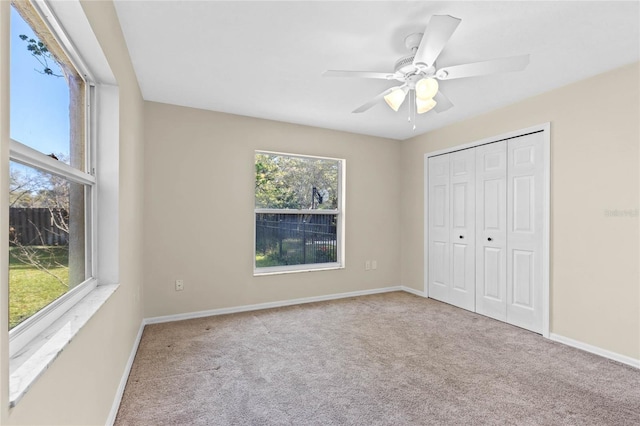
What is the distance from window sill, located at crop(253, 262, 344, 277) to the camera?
4031 mm

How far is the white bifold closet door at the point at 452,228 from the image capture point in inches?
155

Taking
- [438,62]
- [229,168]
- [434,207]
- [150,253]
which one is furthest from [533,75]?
[150,253]

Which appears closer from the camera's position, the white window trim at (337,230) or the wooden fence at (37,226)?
the wooden fence at (37,226)

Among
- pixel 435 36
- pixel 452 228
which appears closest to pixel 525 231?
pixel 452 228

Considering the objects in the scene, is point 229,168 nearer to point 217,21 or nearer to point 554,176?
point 217,21

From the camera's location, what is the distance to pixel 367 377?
2297 millimetres

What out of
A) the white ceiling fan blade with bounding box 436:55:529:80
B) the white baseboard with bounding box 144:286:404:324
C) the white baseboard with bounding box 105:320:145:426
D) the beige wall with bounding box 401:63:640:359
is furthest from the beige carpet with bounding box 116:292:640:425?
the white ceiling fan blade with bounding box 436:55:529:80

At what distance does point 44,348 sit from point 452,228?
406cm

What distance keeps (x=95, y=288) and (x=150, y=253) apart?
69.2 inches

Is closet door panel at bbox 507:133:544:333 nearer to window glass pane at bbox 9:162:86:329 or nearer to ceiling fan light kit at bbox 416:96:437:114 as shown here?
ceiling fan light kit at bbox 416:96:437:114

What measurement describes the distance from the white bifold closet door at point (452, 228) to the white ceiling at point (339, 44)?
0.98 metres

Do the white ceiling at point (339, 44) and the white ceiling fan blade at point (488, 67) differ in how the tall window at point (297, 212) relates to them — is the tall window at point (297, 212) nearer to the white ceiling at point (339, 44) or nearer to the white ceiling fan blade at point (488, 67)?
the white ceiling at point (339, 44)

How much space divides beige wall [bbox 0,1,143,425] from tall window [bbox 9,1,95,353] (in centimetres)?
16

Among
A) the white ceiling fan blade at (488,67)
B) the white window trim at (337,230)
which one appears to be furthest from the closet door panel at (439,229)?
the white ceiling fan blade at (488,67)
